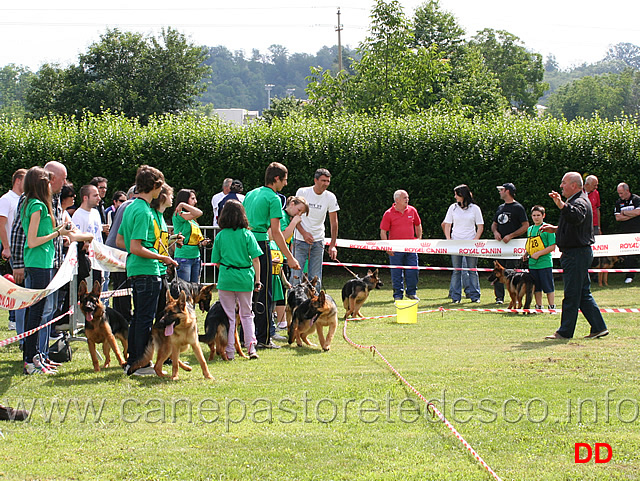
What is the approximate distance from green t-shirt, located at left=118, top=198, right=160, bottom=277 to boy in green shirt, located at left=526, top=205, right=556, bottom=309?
6883 mm

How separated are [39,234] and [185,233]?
372 centimetres

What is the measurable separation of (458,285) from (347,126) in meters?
6.31

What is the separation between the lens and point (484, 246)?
13.6 m

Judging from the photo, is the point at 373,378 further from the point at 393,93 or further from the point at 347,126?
the point at 393,93

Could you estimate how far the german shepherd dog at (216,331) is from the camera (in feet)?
24.6

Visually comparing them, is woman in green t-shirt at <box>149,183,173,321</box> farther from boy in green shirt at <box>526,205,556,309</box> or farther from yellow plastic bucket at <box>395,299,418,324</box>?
boy in green shirt at <box>526,205,556,309</box>

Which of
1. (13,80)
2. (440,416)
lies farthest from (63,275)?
(13,80)

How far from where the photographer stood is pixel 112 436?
494cm

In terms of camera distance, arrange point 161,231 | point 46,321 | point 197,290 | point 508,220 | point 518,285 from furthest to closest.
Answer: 1. point 508,220
2. point 518,285
3. point 197,290
4. point 46,321
5. point 161,231

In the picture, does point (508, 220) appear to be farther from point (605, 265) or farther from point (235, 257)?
point (235, 257)

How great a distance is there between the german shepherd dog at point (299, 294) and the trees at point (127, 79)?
38443 mm

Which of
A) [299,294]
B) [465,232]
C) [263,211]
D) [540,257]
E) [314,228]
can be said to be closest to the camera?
[263,211]

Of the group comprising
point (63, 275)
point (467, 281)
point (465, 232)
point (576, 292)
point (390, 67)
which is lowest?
point (467, 281)

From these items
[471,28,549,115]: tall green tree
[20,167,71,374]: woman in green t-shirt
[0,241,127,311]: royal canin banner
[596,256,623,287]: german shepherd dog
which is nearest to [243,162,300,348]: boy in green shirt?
[0,241,127,311]: royal canin banner
